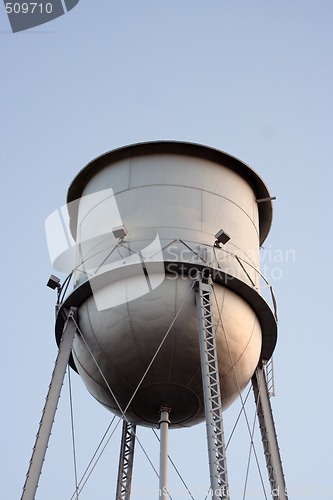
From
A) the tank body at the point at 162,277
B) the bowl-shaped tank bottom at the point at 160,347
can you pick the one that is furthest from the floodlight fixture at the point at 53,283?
the bowl-shaped tank bottom at the point at 160,347

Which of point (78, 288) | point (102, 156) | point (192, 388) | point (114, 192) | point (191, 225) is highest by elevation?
point (102, 156)

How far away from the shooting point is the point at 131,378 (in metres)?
13.4

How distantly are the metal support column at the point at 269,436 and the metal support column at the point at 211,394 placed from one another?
8.75 ft

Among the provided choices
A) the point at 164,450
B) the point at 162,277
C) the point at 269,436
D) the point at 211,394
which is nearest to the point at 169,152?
the point at 162,277

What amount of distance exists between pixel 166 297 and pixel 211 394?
2.01m

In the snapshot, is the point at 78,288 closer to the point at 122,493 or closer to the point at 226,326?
the point at 226,326

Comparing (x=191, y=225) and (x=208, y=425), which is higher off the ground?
(x=191, y=225)

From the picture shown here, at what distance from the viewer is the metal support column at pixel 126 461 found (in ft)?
50.3

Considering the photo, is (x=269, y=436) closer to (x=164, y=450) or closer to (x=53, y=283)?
(x=164, y=450)

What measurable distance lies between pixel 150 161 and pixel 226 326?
4055 millimetres

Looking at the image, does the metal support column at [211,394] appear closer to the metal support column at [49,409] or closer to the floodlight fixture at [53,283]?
the metal support column at [49,409]

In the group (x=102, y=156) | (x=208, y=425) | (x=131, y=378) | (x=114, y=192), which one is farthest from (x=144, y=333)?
(x=102, y=156)

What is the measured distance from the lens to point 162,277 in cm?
1312

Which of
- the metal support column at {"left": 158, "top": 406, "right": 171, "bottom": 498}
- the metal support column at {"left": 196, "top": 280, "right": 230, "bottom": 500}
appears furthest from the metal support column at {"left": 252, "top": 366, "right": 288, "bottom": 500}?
the metal support column at {"left": 196, "top": 280, "right": 230, "bottom": 500}
